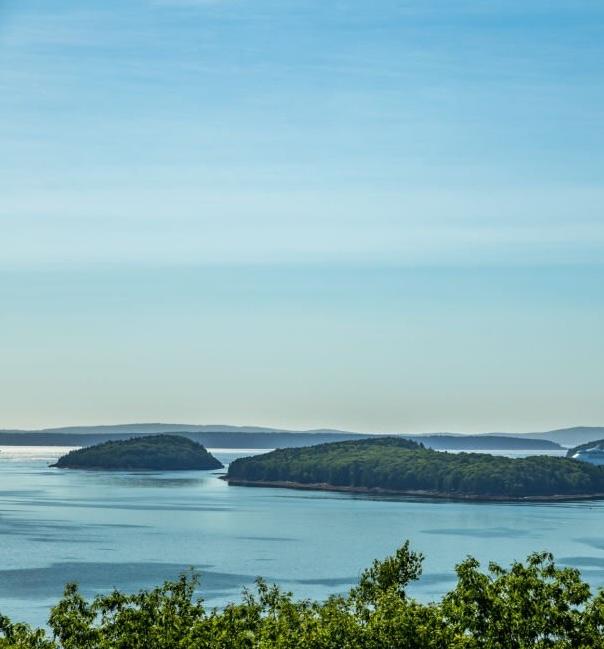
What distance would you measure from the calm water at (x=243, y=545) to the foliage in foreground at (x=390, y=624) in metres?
43.9

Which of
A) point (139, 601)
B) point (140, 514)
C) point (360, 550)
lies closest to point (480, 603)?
point (139, 601)

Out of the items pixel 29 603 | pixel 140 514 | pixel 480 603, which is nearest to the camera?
pixel 480 603

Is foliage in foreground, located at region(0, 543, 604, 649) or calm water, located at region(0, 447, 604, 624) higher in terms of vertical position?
foliage in foreground, located at region(0, 543, 604, 649)

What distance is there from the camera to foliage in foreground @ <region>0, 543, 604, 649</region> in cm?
3581

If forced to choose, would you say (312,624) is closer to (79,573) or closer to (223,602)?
(223,602)

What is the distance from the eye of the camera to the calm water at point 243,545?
346 ft

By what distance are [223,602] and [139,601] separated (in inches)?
2008

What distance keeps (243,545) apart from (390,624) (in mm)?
109559

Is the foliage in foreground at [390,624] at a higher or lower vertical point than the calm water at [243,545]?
higher

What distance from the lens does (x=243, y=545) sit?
470 ft

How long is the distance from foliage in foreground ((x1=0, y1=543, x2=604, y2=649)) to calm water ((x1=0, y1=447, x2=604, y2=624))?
43.9 meters

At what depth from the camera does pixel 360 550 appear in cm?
13650

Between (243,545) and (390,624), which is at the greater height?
(390,624)

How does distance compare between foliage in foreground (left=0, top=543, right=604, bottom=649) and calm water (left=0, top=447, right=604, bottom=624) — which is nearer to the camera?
foliage in foreground (left=0, top=543, right=604, bottom=649)
